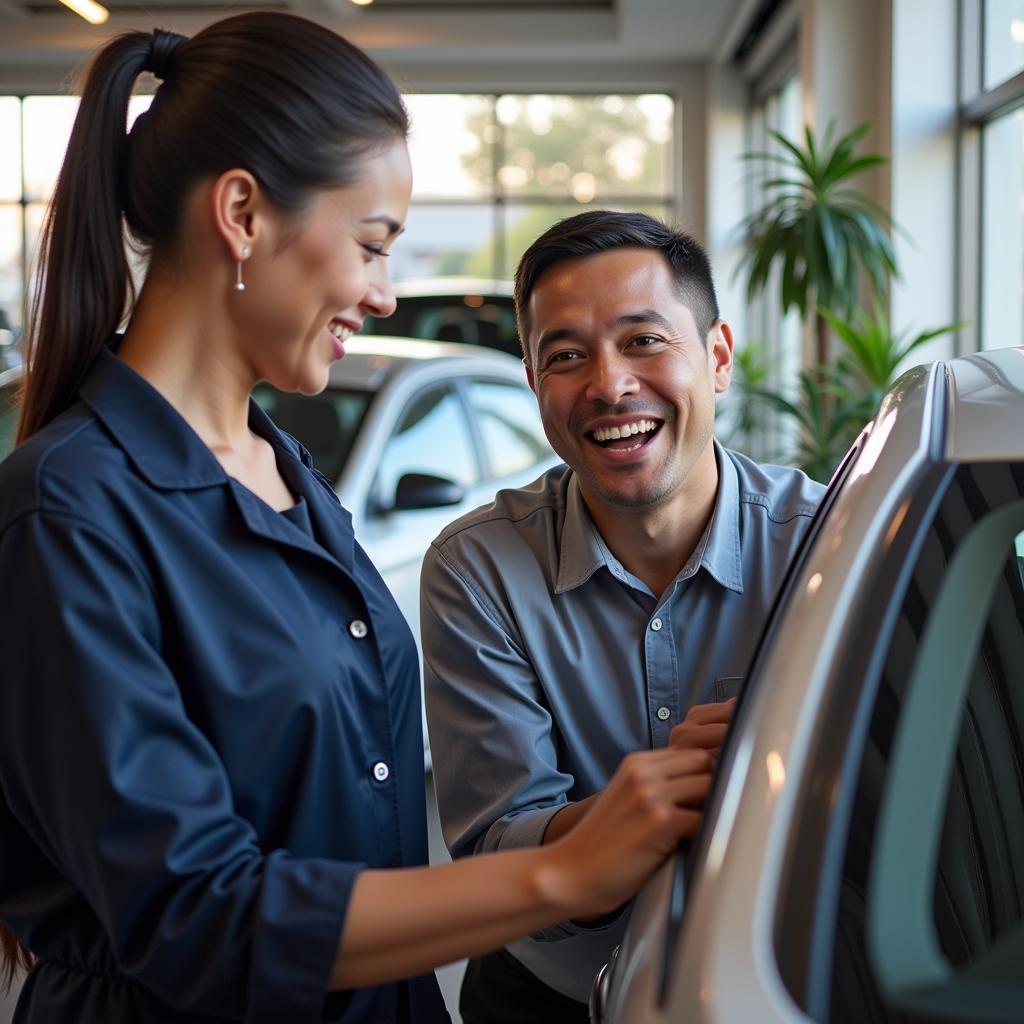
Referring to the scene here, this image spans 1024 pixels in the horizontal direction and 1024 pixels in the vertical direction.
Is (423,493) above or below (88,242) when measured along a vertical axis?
below

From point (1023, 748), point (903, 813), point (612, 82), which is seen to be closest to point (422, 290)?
point (612, 82)

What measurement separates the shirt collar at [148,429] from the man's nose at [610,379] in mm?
646

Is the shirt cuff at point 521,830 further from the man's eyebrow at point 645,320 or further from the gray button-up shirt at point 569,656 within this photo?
the man's eyebrow at point 645,320

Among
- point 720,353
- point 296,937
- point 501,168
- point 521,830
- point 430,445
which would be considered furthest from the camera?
point 501,168

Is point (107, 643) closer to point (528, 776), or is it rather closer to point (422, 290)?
point (528, 776)

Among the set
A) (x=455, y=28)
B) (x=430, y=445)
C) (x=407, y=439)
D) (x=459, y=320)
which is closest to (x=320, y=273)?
(x=407, y=439)

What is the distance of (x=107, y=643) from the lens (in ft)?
3.16

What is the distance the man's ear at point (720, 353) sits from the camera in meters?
1.83

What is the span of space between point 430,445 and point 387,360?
0.96 feet

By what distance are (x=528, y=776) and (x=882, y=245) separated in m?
3.84

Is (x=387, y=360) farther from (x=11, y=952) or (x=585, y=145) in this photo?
(x=585, y=145)

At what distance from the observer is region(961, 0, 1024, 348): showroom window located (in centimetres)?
509

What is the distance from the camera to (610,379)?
1651mm

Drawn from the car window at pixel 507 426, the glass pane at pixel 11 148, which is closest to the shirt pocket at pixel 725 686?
the car window at pixel 507 426
